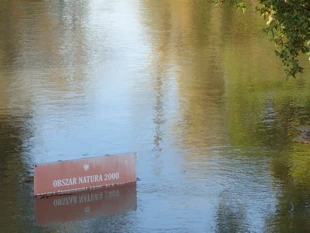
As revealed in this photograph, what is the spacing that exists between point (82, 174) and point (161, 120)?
19.5 ft

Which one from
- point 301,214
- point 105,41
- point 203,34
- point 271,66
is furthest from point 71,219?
point 203,34

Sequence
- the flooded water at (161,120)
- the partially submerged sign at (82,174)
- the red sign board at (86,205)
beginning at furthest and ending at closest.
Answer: the partially submerged sign at (82,174)
the flooded water at (161,120)
the red sign board at (86,205)

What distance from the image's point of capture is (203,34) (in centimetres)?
3306

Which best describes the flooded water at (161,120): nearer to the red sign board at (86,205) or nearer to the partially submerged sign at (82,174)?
the red sign board at (86,205)

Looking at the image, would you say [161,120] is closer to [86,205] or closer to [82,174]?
[82,174]

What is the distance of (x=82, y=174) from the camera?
1456 centimetres

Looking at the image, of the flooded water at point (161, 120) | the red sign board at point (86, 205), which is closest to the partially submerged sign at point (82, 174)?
the red sign board at point (86, 205)

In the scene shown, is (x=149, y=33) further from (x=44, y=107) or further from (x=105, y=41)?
(x=44, y=107)

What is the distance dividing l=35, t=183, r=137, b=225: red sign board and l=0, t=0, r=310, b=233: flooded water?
0.15 feet

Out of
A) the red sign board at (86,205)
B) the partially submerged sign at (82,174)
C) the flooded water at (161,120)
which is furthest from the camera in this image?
the partially submerged sign at (82,174)

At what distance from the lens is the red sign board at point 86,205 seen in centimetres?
1360

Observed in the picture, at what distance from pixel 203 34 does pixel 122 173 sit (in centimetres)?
1885

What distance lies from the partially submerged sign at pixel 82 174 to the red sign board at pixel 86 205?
14 cm

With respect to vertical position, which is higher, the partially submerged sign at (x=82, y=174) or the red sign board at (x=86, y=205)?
the partially submerged sign at (x=82, y=174)
